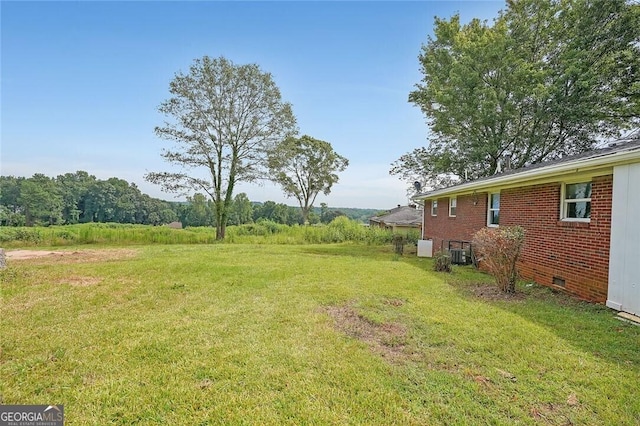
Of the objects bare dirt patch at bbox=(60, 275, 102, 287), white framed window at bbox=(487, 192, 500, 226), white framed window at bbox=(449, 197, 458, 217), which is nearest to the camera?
bare dirt patch at bbox=(60, 275, 102, 287)

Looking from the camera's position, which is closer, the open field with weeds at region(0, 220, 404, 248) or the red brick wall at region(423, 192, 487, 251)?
the red brick wall at region(423, 192, 487, 251)

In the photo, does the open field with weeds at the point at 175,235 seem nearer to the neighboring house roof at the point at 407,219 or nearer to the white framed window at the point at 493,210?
the neighboring house roof at the point at 407,219

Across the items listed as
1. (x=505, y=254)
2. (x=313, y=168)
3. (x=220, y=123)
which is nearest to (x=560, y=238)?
(x=505, y=254)

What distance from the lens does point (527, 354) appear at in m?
3.31

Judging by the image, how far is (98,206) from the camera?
4072 cm

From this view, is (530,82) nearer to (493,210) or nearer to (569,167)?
(493,210)

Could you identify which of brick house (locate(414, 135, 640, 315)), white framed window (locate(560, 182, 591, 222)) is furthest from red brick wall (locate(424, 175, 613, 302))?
white framed window (locate(560, 182, 591, 222))

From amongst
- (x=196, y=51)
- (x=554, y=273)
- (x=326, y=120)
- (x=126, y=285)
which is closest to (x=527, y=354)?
(x=554, y=273)

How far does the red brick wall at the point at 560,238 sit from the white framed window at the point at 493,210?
0.18 m

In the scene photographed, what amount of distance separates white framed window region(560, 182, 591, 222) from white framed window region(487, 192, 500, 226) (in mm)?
2741

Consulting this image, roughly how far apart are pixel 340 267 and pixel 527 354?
601 centimetres

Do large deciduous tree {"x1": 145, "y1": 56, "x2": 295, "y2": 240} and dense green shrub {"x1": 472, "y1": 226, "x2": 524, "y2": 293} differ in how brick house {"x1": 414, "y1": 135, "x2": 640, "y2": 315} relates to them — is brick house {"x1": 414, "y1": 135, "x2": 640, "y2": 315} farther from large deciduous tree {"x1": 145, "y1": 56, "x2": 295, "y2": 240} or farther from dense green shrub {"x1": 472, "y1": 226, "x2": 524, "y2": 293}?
large deciduous tree {"x1": 145, "y1": 56, "x2": 295, "y2": 240}

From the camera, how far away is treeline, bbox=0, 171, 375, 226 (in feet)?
86.2

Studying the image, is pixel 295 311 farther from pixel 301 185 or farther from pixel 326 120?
pixel 301 185
